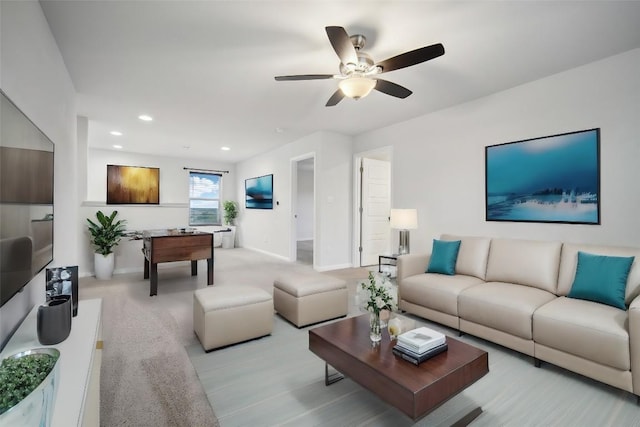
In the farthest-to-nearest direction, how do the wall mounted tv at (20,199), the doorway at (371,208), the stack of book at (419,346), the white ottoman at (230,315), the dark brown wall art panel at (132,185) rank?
1. the dark brown wall art panel at (132,185)
2. the doorway at (371,208)
3. the white ottoman at (230,315)
4. the stack of book at (419,346)
5. the wall mounted tv at (20,199)

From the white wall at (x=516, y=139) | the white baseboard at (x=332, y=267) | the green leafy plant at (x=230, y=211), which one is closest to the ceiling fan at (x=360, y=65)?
the white wall at (x=516, y=139)

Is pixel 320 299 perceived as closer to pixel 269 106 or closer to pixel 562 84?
pixel 269 106

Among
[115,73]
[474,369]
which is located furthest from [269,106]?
[474,369]

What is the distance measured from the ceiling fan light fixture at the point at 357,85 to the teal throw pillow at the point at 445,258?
1891 millimetres

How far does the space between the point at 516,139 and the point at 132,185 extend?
8.06 meters

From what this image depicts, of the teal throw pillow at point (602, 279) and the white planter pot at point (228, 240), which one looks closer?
the teal throw pillow at point (602, 279)

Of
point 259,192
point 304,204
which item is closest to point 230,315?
point 259,192

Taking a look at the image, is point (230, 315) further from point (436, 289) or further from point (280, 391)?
point (436, 289)

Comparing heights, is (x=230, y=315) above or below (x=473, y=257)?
below

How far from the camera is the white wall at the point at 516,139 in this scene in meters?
2.67

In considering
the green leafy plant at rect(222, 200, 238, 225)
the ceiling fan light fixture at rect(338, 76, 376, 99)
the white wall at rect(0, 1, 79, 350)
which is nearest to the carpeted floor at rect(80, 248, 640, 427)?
the white wall at rect(0, 1, 79, 350)

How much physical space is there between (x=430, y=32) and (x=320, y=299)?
99.5 inches

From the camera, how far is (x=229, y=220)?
876 cm

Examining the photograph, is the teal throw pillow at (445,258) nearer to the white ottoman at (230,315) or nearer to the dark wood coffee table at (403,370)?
the dark wood coffee table at (403,370)
